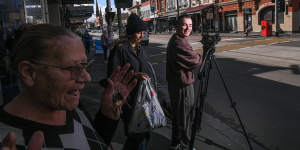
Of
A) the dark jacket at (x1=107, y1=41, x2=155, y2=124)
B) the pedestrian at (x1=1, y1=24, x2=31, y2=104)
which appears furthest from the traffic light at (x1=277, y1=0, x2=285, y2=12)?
the pedestrian at (x1=1, y1=24, x2=31, y2=104)

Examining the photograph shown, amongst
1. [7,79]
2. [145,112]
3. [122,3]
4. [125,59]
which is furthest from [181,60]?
[122,3]

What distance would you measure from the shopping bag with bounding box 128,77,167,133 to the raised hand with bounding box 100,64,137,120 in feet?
2.47

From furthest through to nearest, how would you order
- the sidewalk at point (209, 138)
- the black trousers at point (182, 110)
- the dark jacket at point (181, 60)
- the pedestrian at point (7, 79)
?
1. the sidewalk at point (209, 138)
2. the black trousers at point (182, 110)
3. the dark jacket at point (181, 60)
4. the pedestrian at point (7, 79)

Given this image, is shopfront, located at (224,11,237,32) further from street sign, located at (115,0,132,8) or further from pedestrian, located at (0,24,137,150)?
pedestrian, located at (0,24,137,150)

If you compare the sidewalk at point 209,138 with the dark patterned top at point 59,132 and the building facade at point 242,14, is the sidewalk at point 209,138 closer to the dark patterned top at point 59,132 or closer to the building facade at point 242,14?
the dark patterned top at point 59,132

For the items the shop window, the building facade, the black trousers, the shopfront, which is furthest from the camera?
the shopfront

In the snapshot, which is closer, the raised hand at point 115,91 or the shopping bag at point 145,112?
the raised hand at point 115,91

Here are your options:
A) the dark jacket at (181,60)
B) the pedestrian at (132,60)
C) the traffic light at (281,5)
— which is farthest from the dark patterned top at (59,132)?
the traffic light at (281,5)

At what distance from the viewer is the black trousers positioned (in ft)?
11.3

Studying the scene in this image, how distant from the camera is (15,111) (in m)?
1.14

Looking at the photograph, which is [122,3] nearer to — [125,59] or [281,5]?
[125,59]

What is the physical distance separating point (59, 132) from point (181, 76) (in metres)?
2.28

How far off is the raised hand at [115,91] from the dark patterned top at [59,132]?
314mm

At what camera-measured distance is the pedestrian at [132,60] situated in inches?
107
